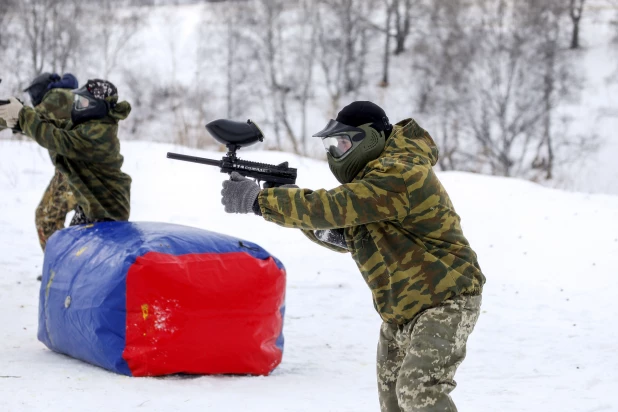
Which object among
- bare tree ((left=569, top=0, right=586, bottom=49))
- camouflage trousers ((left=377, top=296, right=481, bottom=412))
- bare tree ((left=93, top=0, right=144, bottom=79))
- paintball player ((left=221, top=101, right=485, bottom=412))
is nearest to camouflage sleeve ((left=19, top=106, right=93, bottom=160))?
paintball player ((left=221, top=101, right=485, bottom=412))

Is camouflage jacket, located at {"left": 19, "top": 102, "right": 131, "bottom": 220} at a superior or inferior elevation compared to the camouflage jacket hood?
inferior

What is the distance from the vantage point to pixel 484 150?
2541 centimetres

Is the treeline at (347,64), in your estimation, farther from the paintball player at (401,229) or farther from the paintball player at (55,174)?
the paintball player at (401,229)

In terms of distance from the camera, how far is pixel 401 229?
311 cm

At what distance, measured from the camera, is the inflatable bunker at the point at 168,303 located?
14.9ft

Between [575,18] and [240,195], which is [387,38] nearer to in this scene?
[575,18]

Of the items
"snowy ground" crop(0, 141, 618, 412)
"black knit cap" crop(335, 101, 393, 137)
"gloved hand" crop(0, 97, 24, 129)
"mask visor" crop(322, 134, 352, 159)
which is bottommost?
"snowy ground" crop(0, 141, 618, 412)

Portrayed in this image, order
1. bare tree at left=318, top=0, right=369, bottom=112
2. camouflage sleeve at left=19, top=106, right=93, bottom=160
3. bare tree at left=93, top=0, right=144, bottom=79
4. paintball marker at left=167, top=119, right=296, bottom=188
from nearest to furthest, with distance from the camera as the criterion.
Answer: paintball marker at left=167, top=119, right=296, bottom=188
camouflage sleeve at left=19, top=106, right=93, bottom=160
bare tree at left=93, top=0, right=144, bottom=79
bare tree at left=318, top=0, right=369, bottom=112

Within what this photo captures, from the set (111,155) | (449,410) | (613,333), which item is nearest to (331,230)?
(449,410)

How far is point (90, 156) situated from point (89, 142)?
0.35 ft

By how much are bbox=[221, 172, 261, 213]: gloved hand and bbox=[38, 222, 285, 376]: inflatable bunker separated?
1.61m

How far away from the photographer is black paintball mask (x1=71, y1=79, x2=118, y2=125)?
18.4ft

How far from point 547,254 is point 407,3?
24.6 meters

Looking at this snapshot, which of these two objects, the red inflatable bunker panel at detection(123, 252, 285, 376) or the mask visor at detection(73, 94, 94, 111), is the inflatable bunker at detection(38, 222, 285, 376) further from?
the mask visor at detection(73, 94, 94, 111)
